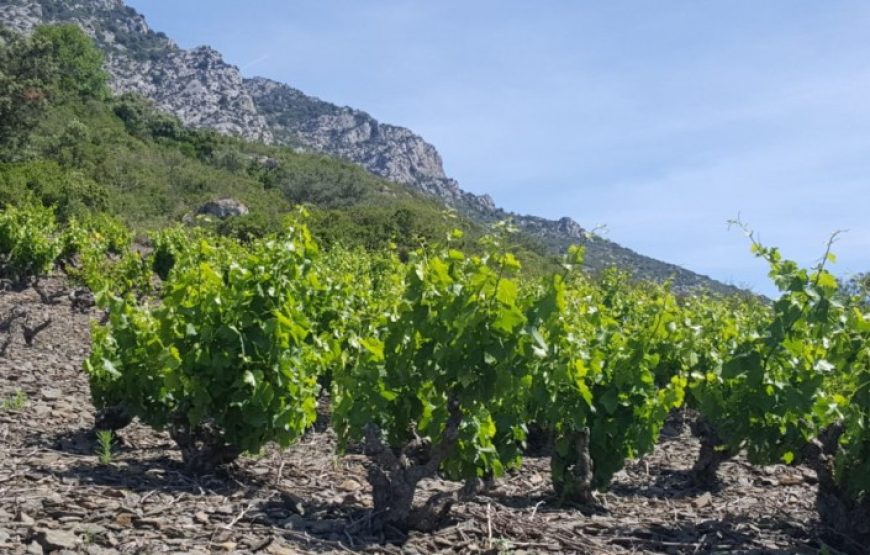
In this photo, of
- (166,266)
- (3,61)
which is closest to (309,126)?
(3,61)

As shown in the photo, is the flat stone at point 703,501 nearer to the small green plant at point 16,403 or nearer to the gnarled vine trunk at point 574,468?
the gnarled vine trunk at point 574,468

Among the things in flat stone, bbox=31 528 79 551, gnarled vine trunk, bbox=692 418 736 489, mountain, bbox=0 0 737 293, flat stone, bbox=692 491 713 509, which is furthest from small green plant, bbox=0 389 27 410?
mountain, bbox=0 0 737 293

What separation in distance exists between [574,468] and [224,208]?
1378 inches

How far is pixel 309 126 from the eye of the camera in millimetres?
135750

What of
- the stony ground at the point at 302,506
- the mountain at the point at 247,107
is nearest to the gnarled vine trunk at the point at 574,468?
the stony ground at the point at 302,506

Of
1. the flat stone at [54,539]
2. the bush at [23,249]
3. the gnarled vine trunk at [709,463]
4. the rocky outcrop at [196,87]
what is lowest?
the flat stone at [54,539]

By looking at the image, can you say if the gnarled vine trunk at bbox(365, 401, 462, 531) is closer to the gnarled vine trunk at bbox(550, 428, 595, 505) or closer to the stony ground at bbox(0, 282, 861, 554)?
the stony ground at bbox(0, 282, 861, 554)

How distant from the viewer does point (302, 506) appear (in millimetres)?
4793

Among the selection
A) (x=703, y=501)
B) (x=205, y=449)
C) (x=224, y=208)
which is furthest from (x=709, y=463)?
(x=224, y=208)

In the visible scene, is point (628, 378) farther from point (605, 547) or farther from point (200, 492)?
point (200, 492)

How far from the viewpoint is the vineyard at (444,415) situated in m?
4.13

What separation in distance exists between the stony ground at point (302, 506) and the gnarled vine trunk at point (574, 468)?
170 mm

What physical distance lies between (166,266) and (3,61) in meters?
26.0

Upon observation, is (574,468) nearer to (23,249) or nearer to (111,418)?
(111,418)
